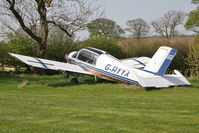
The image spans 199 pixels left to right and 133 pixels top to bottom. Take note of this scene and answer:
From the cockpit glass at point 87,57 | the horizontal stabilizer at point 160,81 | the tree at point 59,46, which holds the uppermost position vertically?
the tree at point 59,46

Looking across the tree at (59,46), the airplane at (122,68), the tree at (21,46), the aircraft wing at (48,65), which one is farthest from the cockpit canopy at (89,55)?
the tree at (59,46)

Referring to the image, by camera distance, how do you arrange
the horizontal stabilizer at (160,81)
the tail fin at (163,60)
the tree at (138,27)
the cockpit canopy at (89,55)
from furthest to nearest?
the tree at (138,27)
the cockpit canopy at (89,55)
the tail fin at (163,60)
the horizontal stabilizer at (160,81)

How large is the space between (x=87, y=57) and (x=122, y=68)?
107 inches

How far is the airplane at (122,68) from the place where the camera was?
11.5m

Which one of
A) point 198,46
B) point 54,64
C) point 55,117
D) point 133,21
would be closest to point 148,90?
point 54,64

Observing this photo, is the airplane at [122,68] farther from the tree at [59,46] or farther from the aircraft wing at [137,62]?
the tree at [59,46]

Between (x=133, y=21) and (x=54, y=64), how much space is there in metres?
53.8

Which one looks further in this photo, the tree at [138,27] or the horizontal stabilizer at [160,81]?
the tree at [138,27]

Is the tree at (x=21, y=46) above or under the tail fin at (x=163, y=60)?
above

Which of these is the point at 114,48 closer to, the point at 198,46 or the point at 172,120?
the point at 198,46

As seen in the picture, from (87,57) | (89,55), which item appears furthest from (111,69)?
(87,57)

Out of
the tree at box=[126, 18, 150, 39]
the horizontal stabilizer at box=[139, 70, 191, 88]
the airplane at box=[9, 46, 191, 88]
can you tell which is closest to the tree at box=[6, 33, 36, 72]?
the airplane at box=[9, 46, 191, 88]

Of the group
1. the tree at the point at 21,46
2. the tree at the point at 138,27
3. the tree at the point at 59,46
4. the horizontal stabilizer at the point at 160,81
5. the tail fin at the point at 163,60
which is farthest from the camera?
the tree at the point at 138,27

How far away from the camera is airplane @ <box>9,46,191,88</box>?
37.7ft
